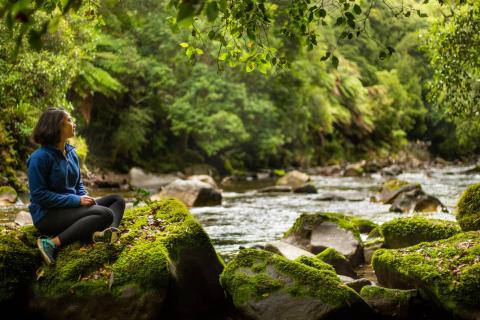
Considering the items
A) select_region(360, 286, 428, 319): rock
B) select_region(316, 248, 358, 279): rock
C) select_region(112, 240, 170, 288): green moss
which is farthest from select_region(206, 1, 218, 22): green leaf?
select_region(316, 248, 358, 279): rock

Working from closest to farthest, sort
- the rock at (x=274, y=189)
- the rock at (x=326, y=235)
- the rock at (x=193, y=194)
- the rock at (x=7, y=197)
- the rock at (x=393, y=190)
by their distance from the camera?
1. the rock at (x=326, y=235)
2. the rock at (x=7, y=197)
3. the rock at (x=393, y=190)
4. the rock at (x=193, y=194)
5. the rock at (x=274, y=189)

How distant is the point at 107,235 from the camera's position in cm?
506

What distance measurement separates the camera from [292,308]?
4.70 m

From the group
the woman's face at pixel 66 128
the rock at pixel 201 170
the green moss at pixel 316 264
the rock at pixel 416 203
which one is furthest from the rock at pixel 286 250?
the rock at pixel 201 170

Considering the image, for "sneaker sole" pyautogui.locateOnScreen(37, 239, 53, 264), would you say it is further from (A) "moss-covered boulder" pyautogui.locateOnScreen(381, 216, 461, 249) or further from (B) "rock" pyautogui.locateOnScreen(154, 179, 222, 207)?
(B) "rock" pyautogui.locateOnScreen(154, 179, 222, 207)

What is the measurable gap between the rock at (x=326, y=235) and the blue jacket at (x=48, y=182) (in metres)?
4.13

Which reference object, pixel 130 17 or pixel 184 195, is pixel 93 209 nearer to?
pixel 130 17

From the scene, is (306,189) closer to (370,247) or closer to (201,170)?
(201,170)

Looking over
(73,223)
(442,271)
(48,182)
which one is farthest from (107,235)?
(442,271)

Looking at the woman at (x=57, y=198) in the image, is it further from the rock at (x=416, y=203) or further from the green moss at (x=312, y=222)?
the rock at (x=416, y=203)

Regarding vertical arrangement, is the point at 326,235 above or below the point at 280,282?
below

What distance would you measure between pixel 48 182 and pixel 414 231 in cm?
487

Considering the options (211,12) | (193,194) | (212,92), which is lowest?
(193,194)

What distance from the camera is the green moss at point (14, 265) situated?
4.54 m
